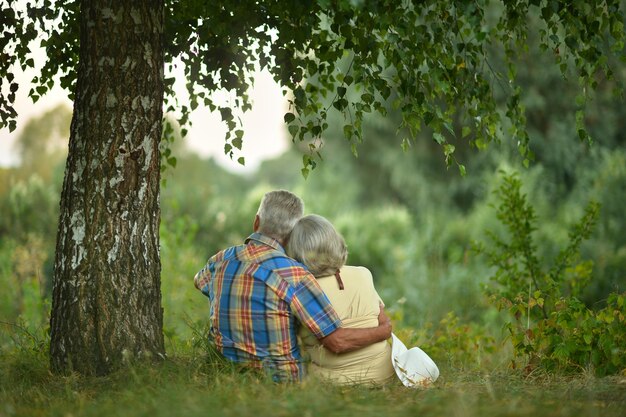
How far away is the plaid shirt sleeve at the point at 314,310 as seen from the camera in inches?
148

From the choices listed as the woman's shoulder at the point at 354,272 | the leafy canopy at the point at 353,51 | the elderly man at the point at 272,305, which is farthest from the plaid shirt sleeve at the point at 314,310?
the leafy canopy at the point at 353,51

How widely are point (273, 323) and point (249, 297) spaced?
19 centimetres

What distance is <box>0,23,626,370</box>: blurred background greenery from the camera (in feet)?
26.7

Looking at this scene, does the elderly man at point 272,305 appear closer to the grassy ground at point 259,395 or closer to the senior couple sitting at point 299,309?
the senior couple sitting at point 299,309

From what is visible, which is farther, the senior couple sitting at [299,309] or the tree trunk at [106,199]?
the tree trunk at [106,199]

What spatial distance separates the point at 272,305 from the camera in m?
3.80

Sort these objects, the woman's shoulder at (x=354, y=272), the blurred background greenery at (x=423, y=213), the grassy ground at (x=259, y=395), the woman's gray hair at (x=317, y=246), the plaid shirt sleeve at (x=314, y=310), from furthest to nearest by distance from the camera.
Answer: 1. the blurred background greenery at (x=423, y=213)
2. the woman's shoulder at (x=354, y=272)
3. the woman's gray hair at (x=317, y=246)
4. the plaid shirt sleeve at (x=314, y=310)
5. the grassy ground at (x=259, y=395)

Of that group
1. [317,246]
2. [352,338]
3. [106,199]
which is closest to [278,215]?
[317,246]

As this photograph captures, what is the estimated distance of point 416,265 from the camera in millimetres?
12719

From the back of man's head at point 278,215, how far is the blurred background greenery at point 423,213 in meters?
2.01

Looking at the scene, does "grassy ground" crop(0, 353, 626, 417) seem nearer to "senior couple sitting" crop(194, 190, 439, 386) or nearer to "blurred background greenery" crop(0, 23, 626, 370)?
"senior couple sitting" crop(194, 190, 439, 386)

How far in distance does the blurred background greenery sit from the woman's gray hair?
6.13 ft

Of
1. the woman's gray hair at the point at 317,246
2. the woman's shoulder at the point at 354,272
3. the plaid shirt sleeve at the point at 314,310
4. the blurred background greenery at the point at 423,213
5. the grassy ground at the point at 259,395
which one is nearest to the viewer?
the grassy ground at the point at 259,395

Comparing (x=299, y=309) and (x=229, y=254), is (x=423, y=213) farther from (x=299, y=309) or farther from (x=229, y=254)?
(x=299, y=309)
